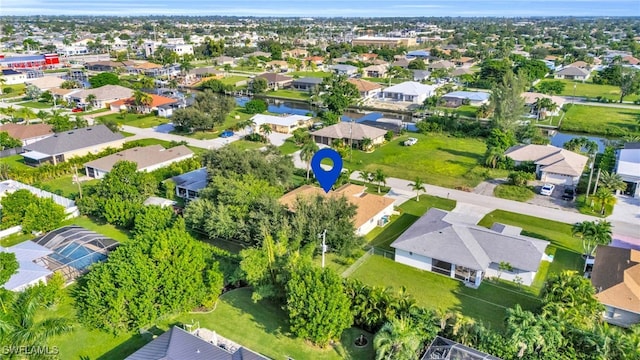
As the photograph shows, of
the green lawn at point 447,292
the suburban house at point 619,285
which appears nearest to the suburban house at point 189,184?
the green lawn at point 447,292

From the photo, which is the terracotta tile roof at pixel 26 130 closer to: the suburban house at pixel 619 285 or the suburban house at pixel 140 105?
the suburban house at pixel 140 105

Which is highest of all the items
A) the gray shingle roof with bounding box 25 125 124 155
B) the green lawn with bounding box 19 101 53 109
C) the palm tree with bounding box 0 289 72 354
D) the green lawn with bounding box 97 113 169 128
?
the palm tree with bounding box 0 289 72 354

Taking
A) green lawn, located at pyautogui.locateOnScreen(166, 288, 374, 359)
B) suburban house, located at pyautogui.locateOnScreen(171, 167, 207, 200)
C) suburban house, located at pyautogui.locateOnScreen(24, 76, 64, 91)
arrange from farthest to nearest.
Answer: suburban house, located at pyautogui.locateOnScreen(24, 76, 64, 91)
suburban house, located at pyautogui.locateOnScreen(171, 167, 207, 200)
green lawn, located at pyautogui.locateOnScreen(166, 288, 374, 359)

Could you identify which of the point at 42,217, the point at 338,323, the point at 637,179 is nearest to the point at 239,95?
the point at 42,217

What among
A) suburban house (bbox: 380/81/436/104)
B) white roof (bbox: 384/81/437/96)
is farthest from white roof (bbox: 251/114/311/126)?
white roof (bbox: 384/81/437/96)

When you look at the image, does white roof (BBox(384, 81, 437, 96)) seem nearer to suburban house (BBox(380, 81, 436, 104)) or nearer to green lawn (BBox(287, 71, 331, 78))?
suburban house (BBox(380, 81, 436, 104))

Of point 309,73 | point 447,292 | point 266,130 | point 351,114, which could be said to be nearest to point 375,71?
point 309,73
